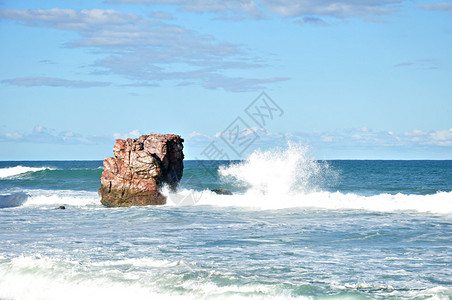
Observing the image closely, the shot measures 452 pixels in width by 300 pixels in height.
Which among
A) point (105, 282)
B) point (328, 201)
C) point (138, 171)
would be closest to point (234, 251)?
point (105, 282)

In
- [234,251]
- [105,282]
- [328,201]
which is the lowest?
[105,282]

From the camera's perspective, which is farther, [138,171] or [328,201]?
[328,201]

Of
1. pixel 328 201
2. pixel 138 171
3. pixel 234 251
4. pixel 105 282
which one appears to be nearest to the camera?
pixel 105 282

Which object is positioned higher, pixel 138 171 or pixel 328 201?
pixel 138 171

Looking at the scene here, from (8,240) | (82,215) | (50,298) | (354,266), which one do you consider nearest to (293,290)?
(354,266)

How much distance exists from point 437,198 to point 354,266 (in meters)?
11.6

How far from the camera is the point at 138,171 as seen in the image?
2105 cm

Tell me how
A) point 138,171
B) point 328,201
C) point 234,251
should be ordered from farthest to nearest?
point 328,201 → point 138,171 → point 234,251

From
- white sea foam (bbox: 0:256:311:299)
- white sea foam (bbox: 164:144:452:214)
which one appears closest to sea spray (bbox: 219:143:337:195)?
white sea foam (bbox: 164:144:452:214)

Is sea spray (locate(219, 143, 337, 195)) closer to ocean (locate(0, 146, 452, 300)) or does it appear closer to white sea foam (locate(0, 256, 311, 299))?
ocean (locate(0, 146, 452, 300))

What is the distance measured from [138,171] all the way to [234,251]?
35.3 ft

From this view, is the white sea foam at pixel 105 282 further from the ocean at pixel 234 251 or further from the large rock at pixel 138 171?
the large rock at pixel 138 171

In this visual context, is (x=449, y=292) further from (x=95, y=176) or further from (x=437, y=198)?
(x=95, y=176)

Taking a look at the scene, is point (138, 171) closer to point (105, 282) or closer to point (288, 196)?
point (288, 196)
